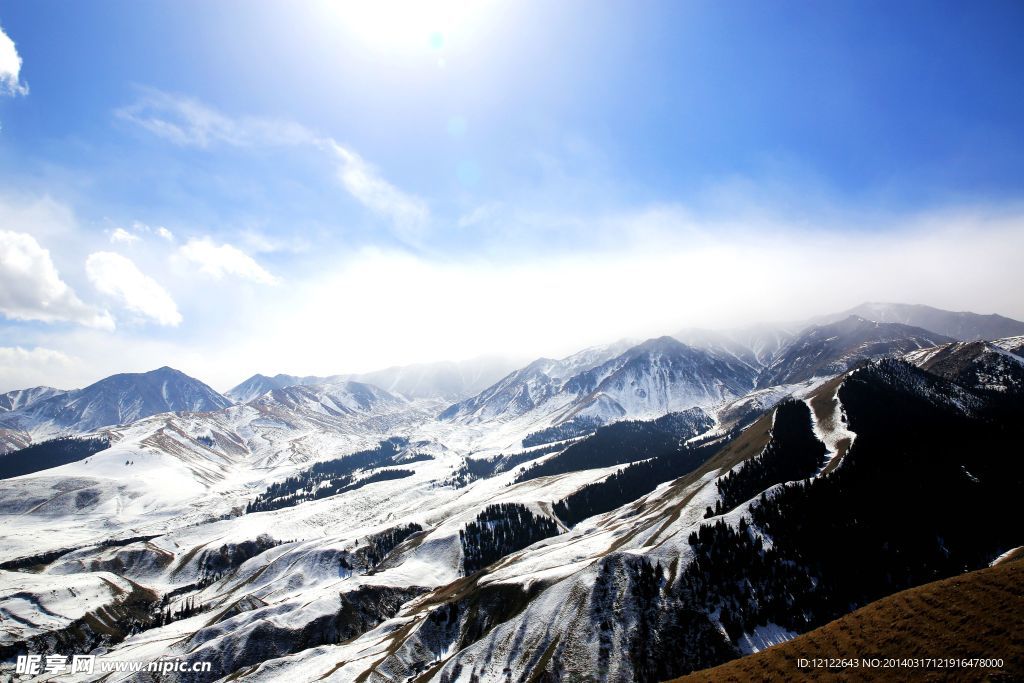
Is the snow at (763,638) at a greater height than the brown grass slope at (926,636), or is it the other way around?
the brown grass slope at (926,636)

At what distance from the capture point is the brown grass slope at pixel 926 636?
46469mm

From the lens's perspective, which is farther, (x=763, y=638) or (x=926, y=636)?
(x=763, y=638)

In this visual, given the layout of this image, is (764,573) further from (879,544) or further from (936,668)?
(936,668)

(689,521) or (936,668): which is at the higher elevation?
(936,668)

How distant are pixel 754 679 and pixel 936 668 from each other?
1878 cm

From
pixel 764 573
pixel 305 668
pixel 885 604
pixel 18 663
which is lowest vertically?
pixel 18 663

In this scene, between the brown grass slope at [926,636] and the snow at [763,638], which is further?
the snow at [763,638]

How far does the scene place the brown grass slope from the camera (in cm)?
4647

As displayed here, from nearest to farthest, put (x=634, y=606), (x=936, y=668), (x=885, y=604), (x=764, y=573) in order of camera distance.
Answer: (x=936, y=668) < (x=885, y=604) < (x=634, y=606) < (x=764, y=573)

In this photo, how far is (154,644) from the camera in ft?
535

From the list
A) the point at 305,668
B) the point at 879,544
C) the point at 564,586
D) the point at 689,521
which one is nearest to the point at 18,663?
the point at 305,668

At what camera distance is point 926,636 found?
51938mm

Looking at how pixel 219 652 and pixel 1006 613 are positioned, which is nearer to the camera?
pixel 1006 613

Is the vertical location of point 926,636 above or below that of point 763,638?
above
